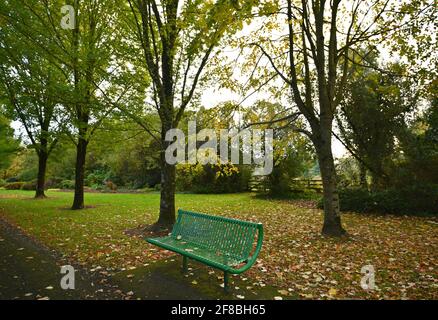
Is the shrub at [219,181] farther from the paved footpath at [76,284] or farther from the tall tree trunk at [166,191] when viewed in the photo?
the paved footpath at [76,284]

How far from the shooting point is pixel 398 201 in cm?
1094

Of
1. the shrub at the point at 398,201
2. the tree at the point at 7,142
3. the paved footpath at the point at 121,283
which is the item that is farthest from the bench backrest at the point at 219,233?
the tree at the point at 7,142

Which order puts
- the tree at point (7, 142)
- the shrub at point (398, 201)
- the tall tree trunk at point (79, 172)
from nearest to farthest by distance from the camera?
the shrub at point (398, 201)
the tall tree trunk at point (79, 172)
the tree at point (7, 142)

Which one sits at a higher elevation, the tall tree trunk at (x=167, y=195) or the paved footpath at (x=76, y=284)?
the tall tree trunk at (x=167, y=195)

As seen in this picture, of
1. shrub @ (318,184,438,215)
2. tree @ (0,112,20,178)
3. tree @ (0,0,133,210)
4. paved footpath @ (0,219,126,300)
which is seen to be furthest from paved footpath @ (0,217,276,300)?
tree @ (0,112,20,178)

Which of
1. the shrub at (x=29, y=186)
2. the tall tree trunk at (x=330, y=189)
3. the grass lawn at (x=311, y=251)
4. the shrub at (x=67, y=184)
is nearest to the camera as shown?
the grass lawn at (x=311, y=251)

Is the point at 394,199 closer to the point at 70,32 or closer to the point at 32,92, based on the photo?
the point at 32,92

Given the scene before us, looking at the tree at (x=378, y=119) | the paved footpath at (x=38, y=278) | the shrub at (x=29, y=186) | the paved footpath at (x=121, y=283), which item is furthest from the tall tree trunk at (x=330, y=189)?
the shrub at (x=29, y=186)

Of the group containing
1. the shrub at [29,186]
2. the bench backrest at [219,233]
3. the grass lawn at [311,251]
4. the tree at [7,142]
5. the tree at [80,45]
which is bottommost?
the grass lawn at [311,251]

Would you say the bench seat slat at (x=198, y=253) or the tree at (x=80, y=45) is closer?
the bench seat slat at (x=198, y=253)

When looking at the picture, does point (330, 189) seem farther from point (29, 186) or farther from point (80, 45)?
point (29, 186)

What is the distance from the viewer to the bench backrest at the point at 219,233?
449 cm

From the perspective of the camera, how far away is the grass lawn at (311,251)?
14.7ft
